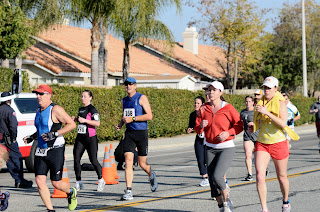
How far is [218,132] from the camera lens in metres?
7.40

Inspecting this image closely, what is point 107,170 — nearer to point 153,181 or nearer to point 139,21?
point 153,181

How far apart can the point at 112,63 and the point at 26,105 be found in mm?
25138

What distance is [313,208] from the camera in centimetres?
828

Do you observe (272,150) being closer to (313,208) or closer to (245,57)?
(313,208)

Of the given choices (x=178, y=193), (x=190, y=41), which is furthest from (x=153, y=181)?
(x=190, y=41)

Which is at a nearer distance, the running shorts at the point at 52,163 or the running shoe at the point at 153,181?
the running shorts at the point at 52,163

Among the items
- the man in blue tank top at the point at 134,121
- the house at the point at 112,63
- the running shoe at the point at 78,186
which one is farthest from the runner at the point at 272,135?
the house at the point at 112,63

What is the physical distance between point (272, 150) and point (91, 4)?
19348mm

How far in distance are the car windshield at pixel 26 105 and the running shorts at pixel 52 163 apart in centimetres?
578

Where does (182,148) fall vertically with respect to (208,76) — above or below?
below

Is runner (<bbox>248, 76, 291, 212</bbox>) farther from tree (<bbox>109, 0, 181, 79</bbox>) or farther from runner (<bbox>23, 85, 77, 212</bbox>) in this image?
tree (<bbox>109, 0, 181, 79</bbox>)

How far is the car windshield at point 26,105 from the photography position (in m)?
13.1

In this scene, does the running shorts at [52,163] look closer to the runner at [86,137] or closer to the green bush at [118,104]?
the runner at [86,137]

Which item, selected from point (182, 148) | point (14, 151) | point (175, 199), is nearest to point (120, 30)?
point (182, 148)
